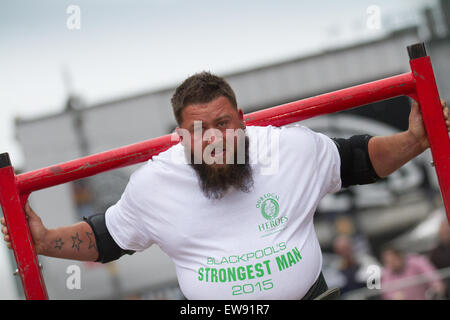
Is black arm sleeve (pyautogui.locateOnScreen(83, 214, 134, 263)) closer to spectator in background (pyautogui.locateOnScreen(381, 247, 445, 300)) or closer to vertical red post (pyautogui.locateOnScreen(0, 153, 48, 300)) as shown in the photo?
vertical red post (pyautogui.locateOnScreen(0, 153, 48, 300))

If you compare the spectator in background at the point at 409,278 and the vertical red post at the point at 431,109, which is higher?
the vertical red post at the point at 431,109

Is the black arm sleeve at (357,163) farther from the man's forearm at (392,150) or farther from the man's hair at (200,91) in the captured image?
the man's hair at (200,91)

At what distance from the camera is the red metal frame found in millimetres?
2160

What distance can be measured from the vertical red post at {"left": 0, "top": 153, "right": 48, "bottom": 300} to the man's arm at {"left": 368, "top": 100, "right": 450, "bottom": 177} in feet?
4.40

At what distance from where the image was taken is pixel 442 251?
6.49m

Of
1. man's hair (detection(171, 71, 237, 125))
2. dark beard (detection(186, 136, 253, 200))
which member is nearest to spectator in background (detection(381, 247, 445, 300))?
dark beard (detection(186, 136, 253, 200))

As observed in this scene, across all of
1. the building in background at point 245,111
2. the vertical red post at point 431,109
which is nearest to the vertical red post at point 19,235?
the vertical red post at point 431,109

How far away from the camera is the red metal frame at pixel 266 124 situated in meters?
2.16

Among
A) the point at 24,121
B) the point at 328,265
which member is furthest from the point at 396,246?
the point at 24,121

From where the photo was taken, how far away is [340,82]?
8438 mm

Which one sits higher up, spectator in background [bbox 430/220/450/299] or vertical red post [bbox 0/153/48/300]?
vertical red post [bbox 0/153/48/300]

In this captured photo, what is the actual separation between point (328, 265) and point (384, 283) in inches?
52.1

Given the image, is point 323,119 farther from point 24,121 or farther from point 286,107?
point 286,107

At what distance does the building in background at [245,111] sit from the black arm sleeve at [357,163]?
18.5 feet
